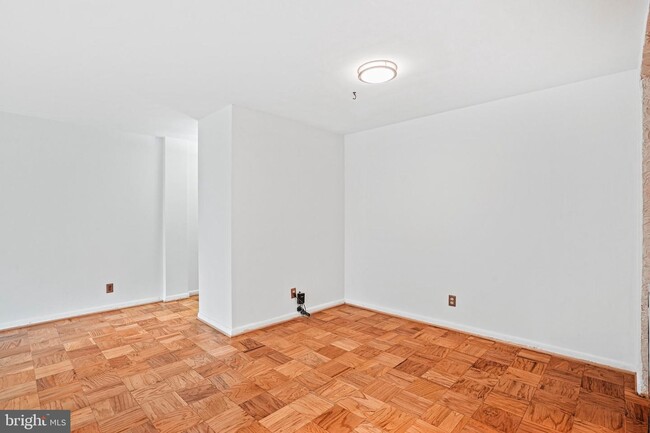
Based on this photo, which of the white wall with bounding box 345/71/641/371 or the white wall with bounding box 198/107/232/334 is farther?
the white wall with bounding box 198/107/232/334

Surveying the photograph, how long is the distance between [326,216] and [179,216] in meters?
2.00

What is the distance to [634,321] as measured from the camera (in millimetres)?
2281

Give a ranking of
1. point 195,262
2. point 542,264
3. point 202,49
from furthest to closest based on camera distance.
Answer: point 195,262, point 542,264, point 202,49

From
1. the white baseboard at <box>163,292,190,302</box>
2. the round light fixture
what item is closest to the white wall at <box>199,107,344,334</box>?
the white baseboard at <box>163,292,190,302</box>

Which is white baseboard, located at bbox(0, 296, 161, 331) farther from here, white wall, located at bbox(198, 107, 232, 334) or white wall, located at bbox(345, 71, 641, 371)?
white wall, located at bbox(345, 71, 641, 371)

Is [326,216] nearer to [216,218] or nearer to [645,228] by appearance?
[216,218]

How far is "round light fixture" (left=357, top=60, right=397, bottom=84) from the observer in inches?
87.1

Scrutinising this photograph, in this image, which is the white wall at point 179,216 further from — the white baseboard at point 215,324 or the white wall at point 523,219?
the white wall at point 523,219

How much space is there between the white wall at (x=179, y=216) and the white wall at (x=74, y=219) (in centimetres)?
12

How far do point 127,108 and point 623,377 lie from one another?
Result: 455cm

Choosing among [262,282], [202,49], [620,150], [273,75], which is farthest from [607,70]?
[262,282]

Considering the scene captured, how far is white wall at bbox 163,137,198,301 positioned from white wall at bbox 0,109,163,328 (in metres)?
0.12

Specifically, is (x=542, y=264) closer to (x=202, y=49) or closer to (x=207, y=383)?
(x=207, y=383)

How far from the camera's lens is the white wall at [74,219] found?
10.8ft
